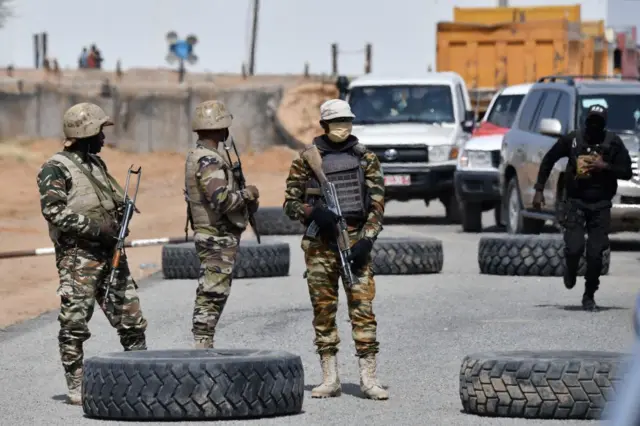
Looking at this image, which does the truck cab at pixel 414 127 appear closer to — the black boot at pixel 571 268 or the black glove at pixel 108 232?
the black boot at pixel 571 268

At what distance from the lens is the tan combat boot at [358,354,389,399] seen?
881 centimetres

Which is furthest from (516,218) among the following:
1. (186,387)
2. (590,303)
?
(186,387)

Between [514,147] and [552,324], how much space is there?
7.85 metres

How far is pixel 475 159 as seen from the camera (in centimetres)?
2202

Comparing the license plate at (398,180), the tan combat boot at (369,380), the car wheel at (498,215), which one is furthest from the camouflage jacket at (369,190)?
the car wheel at (498,215)

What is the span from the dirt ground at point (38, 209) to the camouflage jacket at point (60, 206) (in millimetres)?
4717

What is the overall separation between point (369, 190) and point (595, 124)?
4.19 meters

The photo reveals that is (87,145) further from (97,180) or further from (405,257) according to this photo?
(405,257)

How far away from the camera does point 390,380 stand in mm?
9586

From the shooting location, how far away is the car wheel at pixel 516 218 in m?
19.7

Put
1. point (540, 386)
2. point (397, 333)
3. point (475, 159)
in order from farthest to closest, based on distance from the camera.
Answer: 1. point (475, 159)
2. point (397, 333)
3. point (540, 386)

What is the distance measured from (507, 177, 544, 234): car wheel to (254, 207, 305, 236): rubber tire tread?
107 inches

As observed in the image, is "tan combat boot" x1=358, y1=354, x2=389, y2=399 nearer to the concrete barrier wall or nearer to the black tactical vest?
the black tactical vest

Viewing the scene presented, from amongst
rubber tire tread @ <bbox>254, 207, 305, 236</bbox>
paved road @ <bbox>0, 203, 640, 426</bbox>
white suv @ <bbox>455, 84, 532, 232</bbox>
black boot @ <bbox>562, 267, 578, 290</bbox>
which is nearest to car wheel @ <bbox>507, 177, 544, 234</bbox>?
white suv @ <bbox>455, 84, 532, 232</bbox>
